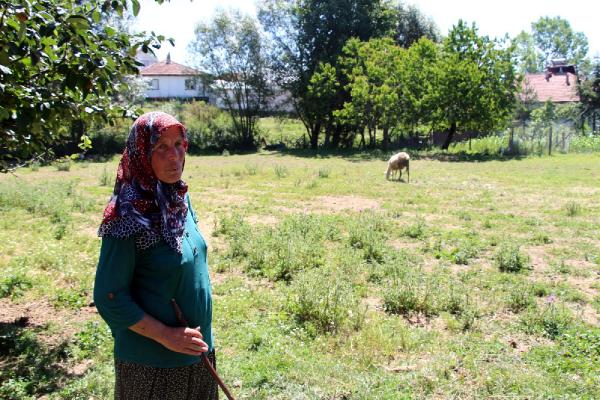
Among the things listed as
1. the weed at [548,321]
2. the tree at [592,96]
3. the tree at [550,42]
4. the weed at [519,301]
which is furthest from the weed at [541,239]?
the tree at [550,42]

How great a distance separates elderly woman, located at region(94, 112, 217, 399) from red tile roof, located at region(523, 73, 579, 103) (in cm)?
4816

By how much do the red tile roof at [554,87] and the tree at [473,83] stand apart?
21044 millimetres

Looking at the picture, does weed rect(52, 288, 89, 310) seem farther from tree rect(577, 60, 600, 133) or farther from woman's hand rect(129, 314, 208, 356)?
tree rect(577, 60, 600, 133)

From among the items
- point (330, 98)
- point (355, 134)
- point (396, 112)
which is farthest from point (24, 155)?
point (355, 134)

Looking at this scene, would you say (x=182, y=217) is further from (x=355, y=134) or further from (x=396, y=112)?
(x=355, y=134)

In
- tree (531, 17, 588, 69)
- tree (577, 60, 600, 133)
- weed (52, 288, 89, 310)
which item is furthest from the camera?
tree (531, 17, 588, 69)

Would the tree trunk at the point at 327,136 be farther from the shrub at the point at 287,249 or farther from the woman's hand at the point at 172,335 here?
the woman's hand at the point at 172,335

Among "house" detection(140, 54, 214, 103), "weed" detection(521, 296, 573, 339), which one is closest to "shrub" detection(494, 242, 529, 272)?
"weed" detection(521, 296, 573, 339)

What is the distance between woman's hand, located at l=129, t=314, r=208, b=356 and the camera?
209 cm

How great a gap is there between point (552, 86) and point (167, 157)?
2127 inches

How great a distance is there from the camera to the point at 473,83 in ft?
84.0

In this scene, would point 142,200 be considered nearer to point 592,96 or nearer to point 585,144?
point 585,144

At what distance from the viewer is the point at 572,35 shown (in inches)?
2766

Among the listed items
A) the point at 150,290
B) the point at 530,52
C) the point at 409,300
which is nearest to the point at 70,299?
the point at 409,300
